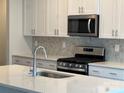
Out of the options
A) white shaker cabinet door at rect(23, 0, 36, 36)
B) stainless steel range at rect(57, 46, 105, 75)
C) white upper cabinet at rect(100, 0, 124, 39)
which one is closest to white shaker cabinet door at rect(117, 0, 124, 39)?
white upper cabinet at rect(100, 0, 124, 39)

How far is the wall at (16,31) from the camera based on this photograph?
6.55 meters

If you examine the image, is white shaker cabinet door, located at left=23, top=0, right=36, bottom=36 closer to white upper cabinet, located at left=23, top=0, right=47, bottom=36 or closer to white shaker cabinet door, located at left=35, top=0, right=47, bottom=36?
white upper cabinet, located at left=23, top=0, right=47, bottom=36

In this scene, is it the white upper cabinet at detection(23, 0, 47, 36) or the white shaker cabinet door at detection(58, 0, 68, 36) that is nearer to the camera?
the white shaker cabinet door at detection(58, 0, 68, 36)

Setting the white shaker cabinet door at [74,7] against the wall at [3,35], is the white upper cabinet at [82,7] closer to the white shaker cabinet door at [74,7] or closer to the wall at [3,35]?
the white shaker cabinet door at [74,7]

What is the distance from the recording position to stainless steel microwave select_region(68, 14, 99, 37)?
4988 mm

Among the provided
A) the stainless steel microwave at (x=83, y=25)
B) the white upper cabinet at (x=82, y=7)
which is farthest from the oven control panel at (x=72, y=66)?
the white upper cabinet at (x=82, y=7)

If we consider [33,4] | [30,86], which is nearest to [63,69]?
[33,4]

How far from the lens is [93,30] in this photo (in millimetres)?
5008

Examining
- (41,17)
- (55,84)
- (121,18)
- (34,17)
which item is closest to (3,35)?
(34,17)

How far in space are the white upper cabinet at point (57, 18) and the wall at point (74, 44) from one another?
0.41 m

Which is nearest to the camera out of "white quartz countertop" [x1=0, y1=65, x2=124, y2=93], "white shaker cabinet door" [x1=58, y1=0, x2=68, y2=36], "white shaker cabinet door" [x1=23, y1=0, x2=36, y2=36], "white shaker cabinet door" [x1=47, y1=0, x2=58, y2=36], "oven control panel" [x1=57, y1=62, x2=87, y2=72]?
"white quartz countertop" [x1=0, y1=65, x2=124, y2=93]

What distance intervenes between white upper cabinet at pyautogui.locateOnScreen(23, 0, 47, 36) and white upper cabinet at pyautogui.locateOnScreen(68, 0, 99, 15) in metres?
0.92

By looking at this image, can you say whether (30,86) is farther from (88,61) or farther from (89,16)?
(89,16)

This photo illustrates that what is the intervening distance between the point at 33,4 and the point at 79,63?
2.31m
